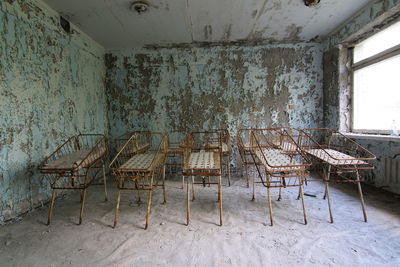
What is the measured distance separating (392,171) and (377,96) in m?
1.24

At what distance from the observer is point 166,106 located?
13.9 feet

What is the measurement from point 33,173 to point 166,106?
8.23ft

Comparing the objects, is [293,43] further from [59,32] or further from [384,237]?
[59,32]

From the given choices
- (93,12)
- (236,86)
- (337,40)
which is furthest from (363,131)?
(93,12)

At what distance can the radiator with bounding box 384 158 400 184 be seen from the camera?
2.66 m

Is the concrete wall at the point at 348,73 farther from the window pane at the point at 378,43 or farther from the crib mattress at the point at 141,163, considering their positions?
the crib mattress at the point at 141,163

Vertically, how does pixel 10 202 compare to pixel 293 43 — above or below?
below

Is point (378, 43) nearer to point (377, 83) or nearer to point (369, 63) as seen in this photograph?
point (369, 63)

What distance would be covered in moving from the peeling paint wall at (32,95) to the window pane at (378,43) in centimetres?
494

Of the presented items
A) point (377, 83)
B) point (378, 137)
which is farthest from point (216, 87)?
point (378, 137)

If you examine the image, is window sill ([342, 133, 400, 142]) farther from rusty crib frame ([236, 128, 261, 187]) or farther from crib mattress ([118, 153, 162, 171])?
crib mattress ([118, 153, 162, 171])

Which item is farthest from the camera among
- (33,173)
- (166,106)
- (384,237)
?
(166,106)

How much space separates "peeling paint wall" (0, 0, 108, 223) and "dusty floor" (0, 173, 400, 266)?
1.27 feet

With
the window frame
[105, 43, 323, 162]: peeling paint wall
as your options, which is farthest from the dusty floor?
[105, 43, 323, 162]: peeling paint wall
